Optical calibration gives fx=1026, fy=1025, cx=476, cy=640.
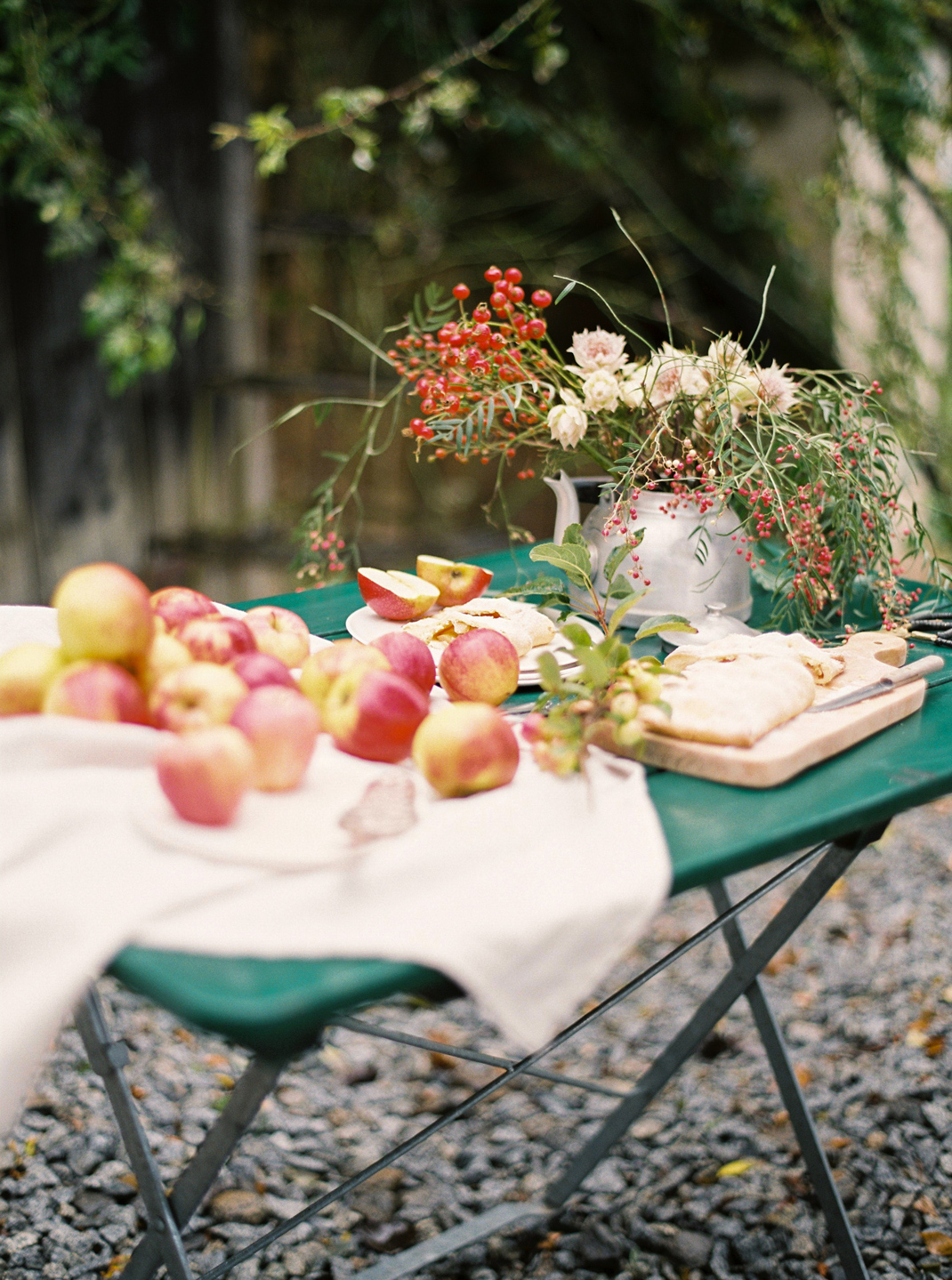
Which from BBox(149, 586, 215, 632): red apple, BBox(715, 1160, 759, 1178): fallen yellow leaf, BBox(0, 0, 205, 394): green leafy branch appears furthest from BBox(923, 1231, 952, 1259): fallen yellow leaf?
BBox(0, 0, 205, 394): green leafy branch

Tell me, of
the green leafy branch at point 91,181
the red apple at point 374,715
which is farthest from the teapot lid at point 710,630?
the green leafy branch at point 91,181

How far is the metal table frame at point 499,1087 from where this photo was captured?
3.34 feet

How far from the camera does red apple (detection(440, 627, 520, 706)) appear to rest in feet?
3.72

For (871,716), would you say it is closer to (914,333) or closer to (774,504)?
(774,504)

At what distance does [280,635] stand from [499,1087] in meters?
0.76

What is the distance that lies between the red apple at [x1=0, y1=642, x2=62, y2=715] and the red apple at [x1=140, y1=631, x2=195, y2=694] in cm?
8

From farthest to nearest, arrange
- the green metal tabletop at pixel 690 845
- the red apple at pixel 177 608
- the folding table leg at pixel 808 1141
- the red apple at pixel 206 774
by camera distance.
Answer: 1. the folding table leg at pixel 808 1141
2. the red apple at pixel 177 608
3. the red apple at pixel 206 774
4. the green metal tabletop at pixel 690 845

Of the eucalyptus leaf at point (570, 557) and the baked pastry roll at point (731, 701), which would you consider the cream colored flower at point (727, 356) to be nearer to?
the eucalyptus leaf at point (570, 557)

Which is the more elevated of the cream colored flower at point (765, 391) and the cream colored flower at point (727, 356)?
the cream colored flower at point (727, 356)

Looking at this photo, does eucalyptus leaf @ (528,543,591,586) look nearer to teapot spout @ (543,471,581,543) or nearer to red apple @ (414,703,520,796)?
teapot spout @ (543,471,581,543)

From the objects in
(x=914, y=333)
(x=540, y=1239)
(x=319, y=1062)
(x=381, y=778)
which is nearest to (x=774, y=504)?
(x=381, y=778)

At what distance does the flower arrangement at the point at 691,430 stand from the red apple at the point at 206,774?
63cm

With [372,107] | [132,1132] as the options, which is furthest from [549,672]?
[372,107]

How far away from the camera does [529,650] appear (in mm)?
1307
